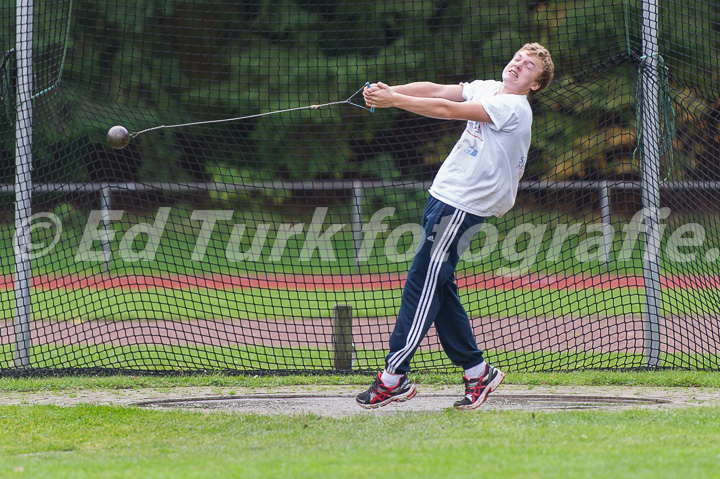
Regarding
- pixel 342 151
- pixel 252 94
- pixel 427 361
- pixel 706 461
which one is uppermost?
pixel 252 94

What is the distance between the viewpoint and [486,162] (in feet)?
15.3

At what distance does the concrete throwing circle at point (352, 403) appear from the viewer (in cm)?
497

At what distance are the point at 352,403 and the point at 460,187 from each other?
1500 mm

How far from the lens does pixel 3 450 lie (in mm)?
4039

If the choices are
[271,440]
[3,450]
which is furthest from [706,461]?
[3,450]

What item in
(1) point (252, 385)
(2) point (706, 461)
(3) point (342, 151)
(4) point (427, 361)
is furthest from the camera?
(3) point (342, 151)

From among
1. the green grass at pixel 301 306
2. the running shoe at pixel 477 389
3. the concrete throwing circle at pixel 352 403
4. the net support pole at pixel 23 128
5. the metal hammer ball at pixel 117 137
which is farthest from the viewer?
the green grass at pixel 301 306

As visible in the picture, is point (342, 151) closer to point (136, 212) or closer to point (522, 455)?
point (136, 212)

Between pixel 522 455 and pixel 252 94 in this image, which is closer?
pixel 522 455

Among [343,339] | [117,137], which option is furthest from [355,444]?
[117,137]

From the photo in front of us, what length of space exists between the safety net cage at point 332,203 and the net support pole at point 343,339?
17 millimetres

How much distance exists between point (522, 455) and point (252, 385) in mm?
2796

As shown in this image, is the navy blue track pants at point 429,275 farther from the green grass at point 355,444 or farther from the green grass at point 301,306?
the green grass at point 301,306

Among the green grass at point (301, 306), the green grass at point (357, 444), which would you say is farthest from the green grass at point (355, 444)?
the green grass at point (301, 306)
